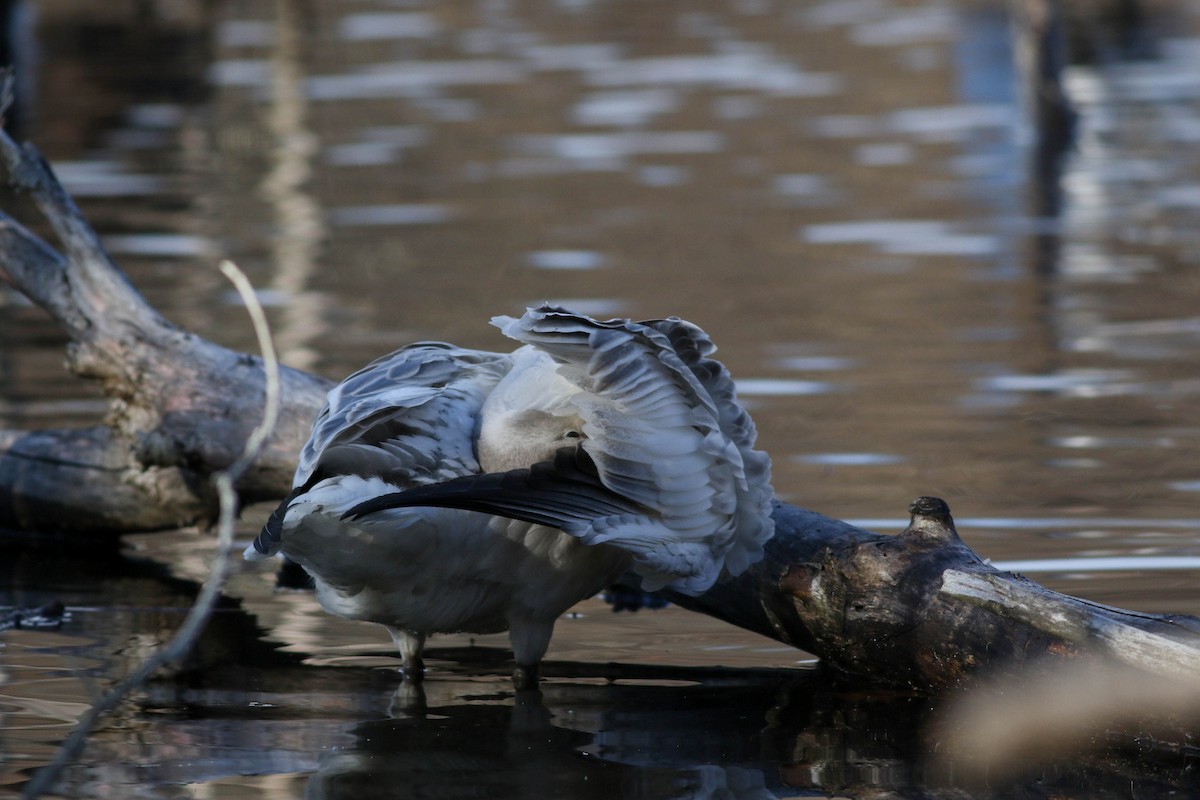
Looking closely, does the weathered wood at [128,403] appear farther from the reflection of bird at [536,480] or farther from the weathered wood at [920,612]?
the weathered wood at [920,612]

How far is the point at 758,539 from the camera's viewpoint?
5.27m

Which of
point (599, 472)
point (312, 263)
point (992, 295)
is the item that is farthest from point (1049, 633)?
point (312, 263)

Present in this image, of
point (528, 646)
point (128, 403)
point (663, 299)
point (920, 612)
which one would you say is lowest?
point (663, 299)

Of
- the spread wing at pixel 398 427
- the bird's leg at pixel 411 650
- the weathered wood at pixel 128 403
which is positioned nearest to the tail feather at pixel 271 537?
the spread wing at pixel 398 427

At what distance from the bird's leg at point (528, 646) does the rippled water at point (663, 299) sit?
0.10 meters

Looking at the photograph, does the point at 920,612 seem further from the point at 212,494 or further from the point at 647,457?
the point at 212,494

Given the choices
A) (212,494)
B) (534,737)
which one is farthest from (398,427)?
(212,494)

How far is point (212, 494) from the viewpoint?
6.86 m

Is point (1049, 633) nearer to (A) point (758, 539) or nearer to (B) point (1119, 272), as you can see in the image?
(A) point (758, 539)

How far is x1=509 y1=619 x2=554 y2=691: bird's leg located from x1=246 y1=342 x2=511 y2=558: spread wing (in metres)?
0.53

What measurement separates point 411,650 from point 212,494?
5.30ft

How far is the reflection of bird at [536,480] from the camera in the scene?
4.77 meters

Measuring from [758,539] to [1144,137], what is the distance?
14018 mm

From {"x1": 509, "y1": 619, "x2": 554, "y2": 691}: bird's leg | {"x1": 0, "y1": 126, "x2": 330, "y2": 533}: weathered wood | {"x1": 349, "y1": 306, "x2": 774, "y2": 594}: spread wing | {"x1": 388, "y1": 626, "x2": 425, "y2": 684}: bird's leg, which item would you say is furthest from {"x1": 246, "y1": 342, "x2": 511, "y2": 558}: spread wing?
{"x1": 0, "y1": 126, "x2": 330, "y2": 533}: weathered wood
